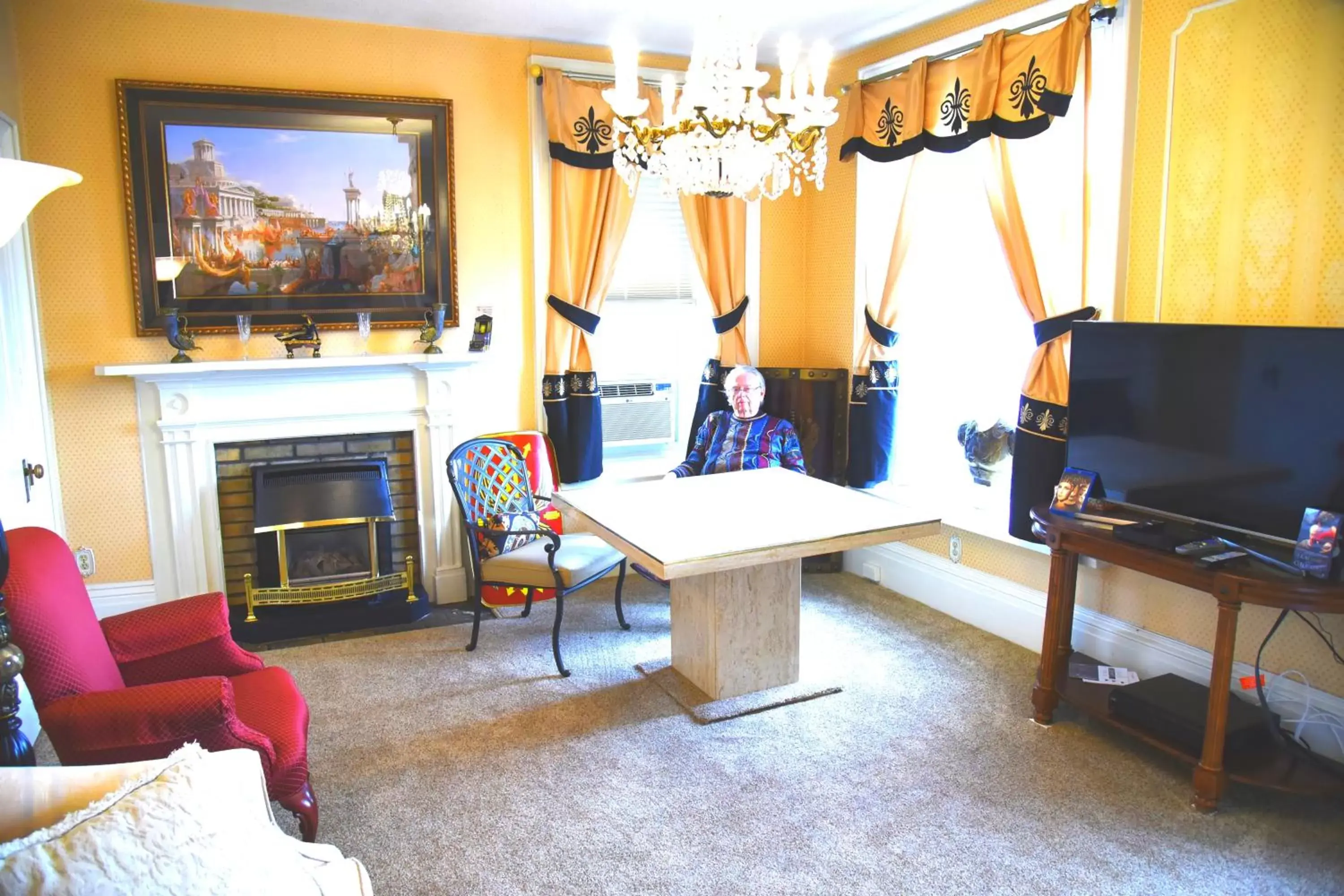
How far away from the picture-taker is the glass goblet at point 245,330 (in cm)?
407

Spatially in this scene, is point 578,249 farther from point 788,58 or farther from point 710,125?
point 788,58

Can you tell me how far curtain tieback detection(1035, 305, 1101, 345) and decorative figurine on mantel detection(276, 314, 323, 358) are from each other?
3.12 meters

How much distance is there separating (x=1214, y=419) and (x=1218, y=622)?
0.63 meters

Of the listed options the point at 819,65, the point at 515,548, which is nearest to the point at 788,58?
the point at 819,65

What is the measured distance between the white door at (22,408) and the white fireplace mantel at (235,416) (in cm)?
26

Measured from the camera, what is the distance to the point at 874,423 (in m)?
4.64

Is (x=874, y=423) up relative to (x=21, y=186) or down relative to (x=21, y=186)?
down

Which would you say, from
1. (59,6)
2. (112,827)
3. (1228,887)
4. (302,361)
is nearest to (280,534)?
(302,361)

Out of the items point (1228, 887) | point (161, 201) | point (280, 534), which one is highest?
point (161, 201)

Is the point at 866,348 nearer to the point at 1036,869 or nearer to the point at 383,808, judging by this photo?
the point at 1036,869

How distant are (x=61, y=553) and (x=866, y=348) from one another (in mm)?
3509

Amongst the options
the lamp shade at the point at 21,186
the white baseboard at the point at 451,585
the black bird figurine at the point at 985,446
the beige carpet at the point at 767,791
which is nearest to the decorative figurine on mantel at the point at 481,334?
the white baseboard at the point at 451,585

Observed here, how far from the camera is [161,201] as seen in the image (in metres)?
3.96

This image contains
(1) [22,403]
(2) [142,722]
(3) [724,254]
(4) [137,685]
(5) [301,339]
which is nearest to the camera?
(2) [142,722]
